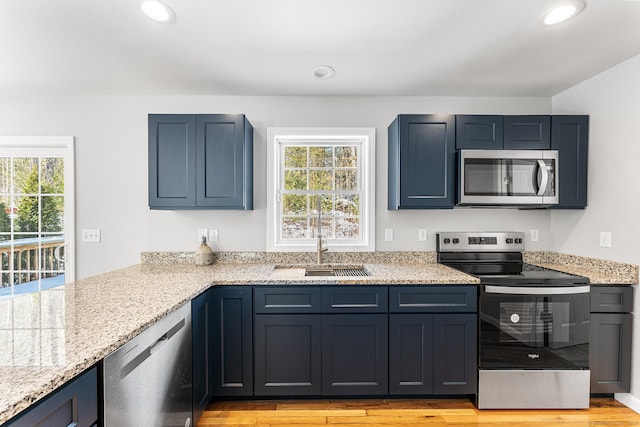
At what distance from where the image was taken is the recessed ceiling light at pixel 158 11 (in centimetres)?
163

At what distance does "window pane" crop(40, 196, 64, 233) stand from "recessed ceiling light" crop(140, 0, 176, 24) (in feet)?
6.67

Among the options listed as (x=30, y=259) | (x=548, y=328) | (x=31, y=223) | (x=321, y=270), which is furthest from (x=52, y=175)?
(x=548, y=328)

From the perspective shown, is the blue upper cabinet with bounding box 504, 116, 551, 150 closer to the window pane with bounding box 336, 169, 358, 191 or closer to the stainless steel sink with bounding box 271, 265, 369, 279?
the window pane with bounding box 336, 169, 358, 191

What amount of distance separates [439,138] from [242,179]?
1.59 meters

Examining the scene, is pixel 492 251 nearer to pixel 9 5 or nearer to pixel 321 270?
pixel 321 270

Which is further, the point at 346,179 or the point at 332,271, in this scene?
the point at 346,179

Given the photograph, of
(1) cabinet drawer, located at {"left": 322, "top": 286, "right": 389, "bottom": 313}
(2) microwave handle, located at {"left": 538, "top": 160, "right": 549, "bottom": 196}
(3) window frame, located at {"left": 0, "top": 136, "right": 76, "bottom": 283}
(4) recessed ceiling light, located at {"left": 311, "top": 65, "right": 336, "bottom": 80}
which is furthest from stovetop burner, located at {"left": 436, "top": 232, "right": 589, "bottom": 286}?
(3) window frame, located at {"left": 0, "top": 136, "right": 76, "bottom": 283}

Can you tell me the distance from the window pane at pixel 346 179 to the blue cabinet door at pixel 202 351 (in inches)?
58.4

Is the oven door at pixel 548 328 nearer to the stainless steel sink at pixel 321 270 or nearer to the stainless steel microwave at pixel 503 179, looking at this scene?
the stainless steel microwave at pixel 503 179

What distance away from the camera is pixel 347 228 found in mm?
3014

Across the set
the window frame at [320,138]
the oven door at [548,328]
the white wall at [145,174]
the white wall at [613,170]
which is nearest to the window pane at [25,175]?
the white wall at [145,174]

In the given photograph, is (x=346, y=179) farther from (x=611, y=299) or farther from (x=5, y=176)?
(x=5, y=176)

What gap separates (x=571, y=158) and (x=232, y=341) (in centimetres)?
293

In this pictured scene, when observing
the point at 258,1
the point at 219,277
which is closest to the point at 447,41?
the point at 258,1
